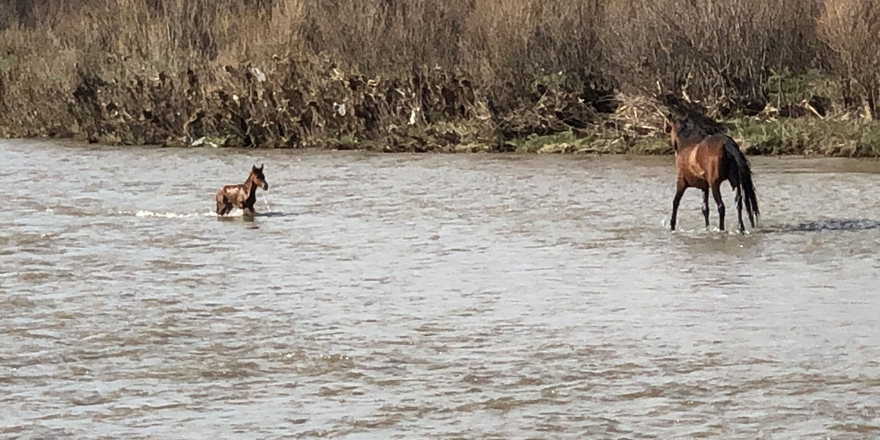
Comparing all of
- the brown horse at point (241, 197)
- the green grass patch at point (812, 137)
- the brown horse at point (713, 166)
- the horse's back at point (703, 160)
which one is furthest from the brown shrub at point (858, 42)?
the brown horse at point (241, 197)

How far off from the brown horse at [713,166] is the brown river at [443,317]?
0.39 meters

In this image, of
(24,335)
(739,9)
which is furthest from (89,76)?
(24,335)

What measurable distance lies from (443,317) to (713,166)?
4.84m

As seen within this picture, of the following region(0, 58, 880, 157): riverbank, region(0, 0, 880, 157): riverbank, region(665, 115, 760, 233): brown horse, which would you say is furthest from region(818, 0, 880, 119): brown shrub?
region(665, 115, 760, 233): brown horse

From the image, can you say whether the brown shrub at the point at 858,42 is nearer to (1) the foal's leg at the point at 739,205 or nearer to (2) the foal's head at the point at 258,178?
(1) the foal's leg at the point at 739,205

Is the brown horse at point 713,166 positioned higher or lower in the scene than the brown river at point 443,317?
higher

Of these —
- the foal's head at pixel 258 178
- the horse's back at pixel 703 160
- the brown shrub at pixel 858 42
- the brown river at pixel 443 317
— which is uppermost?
the brown shrub at pixel 858 42

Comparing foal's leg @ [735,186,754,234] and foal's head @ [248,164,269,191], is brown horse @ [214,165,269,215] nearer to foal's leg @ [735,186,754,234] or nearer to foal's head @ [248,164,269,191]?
foal's head @ [248,164,269,191]

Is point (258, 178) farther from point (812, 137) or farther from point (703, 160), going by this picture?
point (812, 137)

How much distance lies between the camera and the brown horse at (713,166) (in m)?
14.1

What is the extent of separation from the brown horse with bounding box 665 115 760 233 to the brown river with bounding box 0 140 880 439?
0.39 m

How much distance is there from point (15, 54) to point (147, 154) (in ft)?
31.2

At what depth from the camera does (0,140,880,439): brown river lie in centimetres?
761

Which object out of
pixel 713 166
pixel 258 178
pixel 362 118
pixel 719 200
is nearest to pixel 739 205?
pixel 719 200
